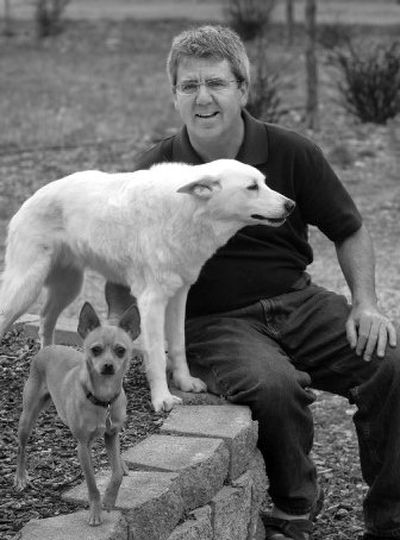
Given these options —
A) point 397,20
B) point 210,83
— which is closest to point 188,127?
point 210,83

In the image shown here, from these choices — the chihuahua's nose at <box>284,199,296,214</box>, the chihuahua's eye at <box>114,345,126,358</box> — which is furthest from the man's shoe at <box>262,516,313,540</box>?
the chihuahua's eye at <box>114,345,126,358</box>

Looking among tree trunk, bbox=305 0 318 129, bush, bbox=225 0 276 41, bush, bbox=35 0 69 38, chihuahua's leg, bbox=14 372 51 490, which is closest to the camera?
chihuahua's leg, bbox=14 372 51 490

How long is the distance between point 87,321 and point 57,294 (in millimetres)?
1378

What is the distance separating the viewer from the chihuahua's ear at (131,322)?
12.4ft

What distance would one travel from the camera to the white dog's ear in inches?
179

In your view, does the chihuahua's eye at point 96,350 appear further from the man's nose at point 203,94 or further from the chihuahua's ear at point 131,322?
the man's nose at point 203,94

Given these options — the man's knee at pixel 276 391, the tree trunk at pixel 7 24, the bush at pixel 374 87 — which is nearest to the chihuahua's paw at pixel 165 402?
the man's knee at pixel 276 391

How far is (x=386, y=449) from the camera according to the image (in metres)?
4.93

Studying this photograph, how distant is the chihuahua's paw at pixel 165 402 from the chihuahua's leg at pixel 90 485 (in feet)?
3.29

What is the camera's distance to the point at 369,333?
4926 mm

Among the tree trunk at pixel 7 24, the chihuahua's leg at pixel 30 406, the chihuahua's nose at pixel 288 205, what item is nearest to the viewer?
the chihuahua's leg at pixel 30 406

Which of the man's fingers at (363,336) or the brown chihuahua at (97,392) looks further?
the man's fingers at (363,336)

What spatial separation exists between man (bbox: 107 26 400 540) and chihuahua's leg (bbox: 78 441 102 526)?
1.07 meters

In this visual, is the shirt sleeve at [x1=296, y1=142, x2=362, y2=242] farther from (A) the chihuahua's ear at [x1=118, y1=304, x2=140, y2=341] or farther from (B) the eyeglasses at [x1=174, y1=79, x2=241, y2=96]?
(A) the chihuahua's ear at [x1=118, y1=304, x2=140, y2=341]
